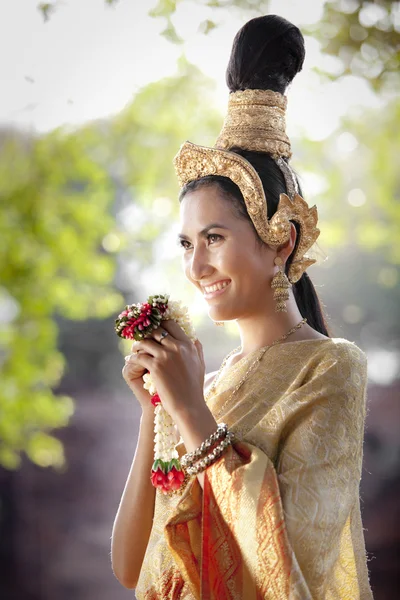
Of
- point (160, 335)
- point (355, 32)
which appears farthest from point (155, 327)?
point (355, 32)

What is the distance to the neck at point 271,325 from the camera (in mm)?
1826

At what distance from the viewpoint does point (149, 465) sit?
5.82 feet

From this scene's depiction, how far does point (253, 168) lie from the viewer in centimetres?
176

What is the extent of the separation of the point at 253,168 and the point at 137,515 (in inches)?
35.6

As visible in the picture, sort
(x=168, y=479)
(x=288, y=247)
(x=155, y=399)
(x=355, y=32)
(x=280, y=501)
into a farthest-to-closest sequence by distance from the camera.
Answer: (x=355, y=32) → (x=288, y=247) → (x=155, y=399) → (x=168, y=479) → (x=280, y=501)

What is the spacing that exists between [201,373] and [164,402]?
11cm

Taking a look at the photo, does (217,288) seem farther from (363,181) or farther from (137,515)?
(363,181)

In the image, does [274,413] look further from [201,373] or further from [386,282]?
[386,282]

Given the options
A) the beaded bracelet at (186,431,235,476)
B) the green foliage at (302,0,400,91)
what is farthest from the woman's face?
the green foliage at (302,0,400,91)

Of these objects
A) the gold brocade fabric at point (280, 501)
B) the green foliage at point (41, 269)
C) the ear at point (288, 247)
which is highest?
the green foliage at point (41, 269)

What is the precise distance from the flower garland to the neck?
0.77ft

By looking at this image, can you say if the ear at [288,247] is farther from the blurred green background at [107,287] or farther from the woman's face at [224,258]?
the blurred green background at [107,287]

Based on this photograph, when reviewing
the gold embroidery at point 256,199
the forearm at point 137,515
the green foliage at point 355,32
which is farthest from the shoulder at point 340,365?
the green foliage at point 355,32

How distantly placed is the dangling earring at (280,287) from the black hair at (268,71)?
65 millimetres
